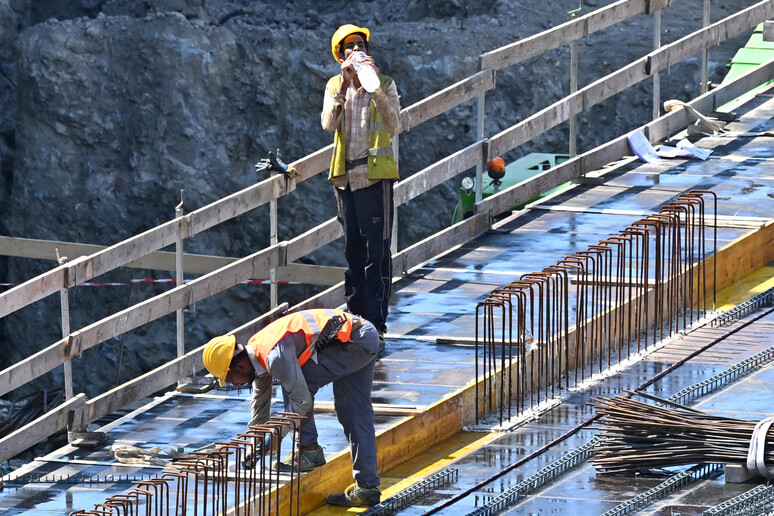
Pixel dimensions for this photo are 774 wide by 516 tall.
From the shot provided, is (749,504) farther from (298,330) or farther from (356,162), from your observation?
(356,162)

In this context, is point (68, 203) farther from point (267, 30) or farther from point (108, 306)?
point (267, 30)

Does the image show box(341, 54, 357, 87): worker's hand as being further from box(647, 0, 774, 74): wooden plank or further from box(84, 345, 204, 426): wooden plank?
box(647, 0, 774, 74): wooden plank

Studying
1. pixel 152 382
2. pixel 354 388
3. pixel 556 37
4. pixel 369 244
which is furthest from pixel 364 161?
pixel 556 37

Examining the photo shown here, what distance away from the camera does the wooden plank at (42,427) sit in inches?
355

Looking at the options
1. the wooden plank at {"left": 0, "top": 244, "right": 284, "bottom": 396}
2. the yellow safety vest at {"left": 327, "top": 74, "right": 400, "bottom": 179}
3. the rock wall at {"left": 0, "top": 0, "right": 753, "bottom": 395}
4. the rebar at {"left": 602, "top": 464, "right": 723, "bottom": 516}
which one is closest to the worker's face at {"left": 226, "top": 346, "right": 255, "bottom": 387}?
the wooden plank at {"left": 0, "top": 244, "right": 284, "bottom": 396}

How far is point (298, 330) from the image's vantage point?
26.1 ft

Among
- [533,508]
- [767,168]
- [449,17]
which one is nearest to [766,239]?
[767,168]

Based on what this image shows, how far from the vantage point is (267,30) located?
29297 millimetres

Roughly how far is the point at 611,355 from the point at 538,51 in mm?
4044

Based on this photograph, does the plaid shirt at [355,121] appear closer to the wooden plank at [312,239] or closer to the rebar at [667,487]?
the wooden plank at [312,239]

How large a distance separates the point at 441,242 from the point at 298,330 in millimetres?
5430

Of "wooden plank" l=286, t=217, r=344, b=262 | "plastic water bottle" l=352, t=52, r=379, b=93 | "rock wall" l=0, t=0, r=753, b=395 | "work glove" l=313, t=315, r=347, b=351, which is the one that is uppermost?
"plastic water bottle" l=352, t=52, r=379, b=93

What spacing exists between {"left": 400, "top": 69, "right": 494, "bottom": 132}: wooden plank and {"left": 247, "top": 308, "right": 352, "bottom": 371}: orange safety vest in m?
4.03

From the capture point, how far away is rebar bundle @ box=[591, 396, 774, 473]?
27.5 feet
